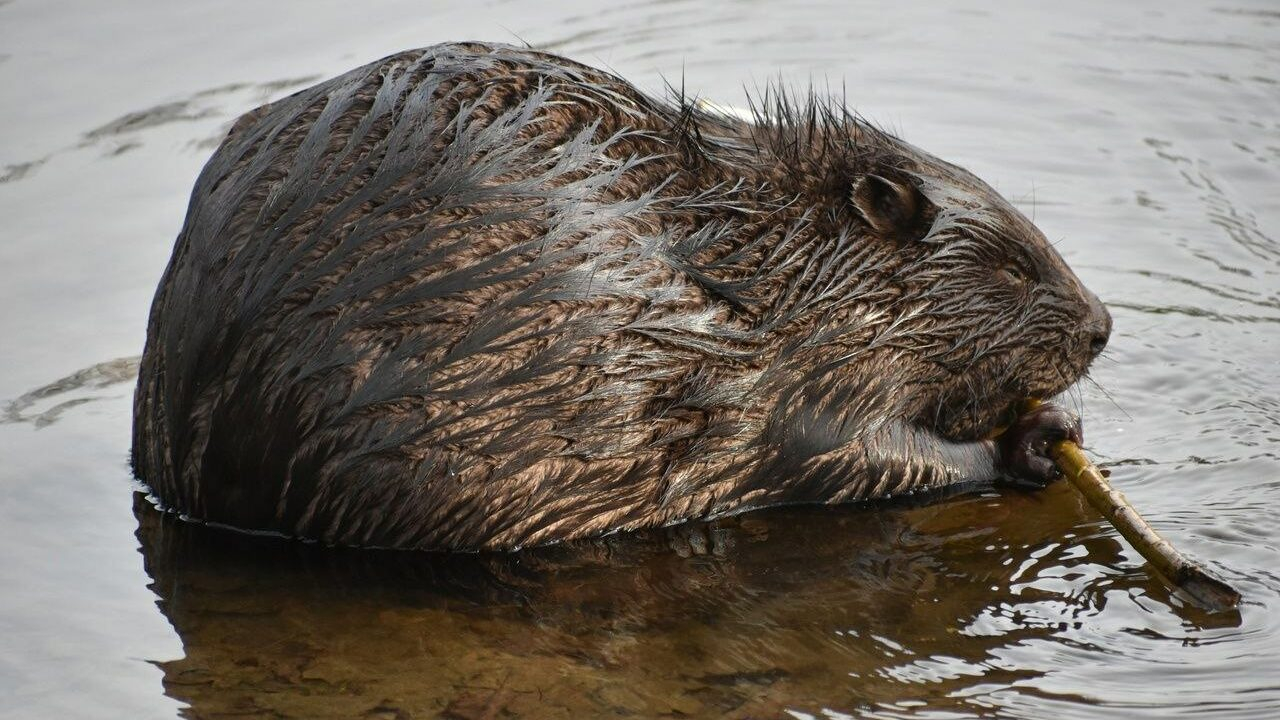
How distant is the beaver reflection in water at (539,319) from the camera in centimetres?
391

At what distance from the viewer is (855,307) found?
4582 mm

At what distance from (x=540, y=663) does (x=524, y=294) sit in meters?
0.94

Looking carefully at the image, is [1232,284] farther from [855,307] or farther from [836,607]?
[836,607]

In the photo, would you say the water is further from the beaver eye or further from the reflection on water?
the beaver eye

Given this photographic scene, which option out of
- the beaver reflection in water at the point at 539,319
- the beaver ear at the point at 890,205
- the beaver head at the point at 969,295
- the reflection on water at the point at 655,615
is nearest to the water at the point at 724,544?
the reflection on water at the point at 655,615

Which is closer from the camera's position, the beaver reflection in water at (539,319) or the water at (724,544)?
the water at (724,544)

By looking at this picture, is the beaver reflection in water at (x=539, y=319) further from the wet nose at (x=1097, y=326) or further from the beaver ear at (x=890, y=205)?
the wet nose at (x=1097, y=326)

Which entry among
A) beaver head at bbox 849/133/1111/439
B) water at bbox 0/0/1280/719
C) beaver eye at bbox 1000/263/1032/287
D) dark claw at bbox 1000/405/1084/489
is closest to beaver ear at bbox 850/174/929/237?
beaver head at bbox 849/133/1111/439

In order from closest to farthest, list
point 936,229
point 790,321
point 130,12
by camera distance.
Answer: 1. point 790,321
2. point 936,229
3. point 130,12

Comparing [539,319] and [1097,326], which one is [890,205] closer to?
[1097,326]

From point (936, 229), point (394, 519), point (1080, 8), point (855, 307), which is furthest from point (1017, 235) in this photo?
point (1080, 8)

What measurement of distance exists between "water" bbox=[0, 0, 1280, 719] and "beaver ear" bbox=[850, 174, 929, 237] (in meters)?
0.86

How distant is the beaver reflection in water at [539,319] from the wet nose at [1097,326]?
1.51 feet

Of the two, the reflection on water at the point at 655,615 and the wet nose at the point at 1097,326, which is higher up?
the wet nose at the point at 1097,326
